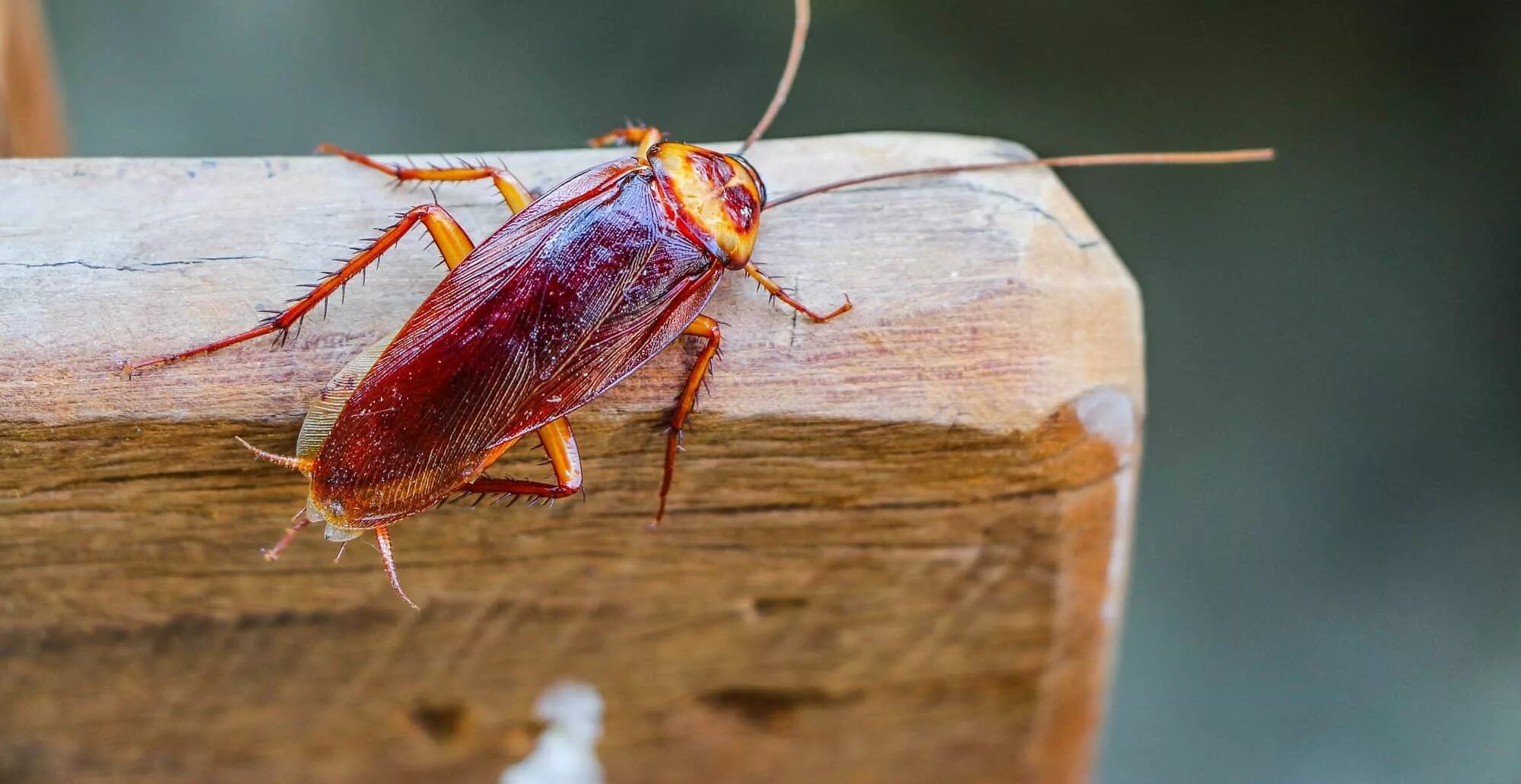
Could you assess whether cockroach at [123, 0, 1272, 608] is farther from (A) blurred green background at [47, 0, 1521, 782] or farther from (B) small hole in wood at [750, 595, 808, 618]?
(A) blurred green background at [47, 0, 1521, 782]

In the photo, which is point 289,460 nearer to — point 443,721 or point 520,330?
point 520,330

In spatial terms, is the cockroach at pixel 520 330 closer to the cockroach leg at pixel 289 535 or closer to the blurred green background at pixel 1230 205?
the cockroach leg at pixel 289 535

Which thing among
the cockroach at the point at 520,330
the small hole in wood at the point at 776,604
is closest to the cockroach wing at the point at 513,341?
the cockroach at the point at 520,330

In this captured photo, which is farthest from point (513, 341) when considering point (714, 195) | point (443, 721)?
point (443, 721)

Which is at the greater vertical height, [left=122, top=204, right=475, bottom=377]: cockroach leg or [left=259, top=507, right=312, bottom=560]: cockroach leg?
[left=122, top=204, right=475, bottom=377]: cockroach leg

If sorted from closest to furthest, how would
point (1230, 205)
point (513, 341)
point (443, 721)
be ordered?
1. point (513, 341)
2. point (443, 721)
3. point (1230, 205)

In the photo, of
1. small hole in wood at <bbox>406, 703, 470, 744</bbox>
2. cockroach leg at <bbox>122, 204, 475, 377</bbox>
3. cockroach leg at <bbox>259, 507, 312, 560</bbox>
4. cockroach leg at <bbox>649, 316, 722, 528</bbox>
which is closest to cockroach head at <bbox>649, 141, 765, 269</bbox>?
cockroach leg at <bbox>649, 316, 722, 528</bbox>
